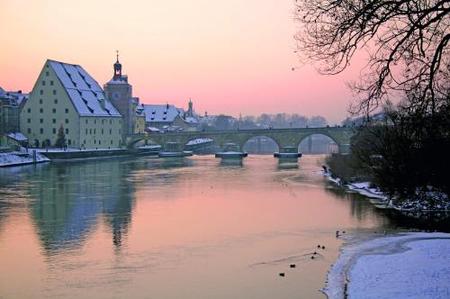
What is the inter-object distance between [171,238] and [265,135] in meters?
57.9

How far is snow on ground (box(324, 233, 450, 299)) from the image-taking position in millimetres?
10672

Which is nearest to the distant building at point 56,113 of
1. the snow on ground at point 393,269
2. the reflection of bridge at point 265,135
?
the reflection of bridge at point 265,135

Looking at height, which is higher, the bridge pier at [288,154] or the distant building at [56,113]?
the distant building at [56,113]

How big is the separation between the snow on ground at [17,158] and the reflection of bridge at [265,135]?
70.2ft

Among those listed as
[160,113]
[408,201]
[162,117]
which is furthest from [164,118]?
[408,201]

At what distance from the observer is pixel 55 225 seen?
1944cm

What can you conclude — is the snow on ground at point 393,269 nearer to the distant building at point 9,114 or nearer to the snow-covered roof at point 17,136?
the snow-covered roof at point 17,136

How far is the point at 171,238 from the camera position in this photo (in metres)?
17.3

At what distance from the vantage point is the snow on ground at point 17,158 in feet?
160

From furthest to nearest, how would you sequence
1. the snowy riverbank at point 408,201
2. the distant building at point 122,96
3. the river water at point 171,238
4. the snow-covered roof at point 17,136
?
the distant building at point 122,96 → the snow-covered roof at point 17,136 → the snowy riverbank at point 408,201 → the river water at point 171,238

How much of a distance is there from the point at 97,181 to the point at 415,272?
26.6m

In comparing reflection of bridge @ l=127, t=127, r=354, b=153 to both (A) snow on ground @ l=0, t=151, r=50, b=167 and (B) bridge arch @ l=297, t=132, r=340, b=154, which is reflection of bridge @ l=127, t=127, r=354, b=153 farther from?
(A) snow on ground @ l=0, t=151, r=50, b=167

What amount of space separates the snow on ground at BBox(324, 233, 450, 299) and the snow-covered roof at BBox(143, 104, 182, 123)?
89.6 m

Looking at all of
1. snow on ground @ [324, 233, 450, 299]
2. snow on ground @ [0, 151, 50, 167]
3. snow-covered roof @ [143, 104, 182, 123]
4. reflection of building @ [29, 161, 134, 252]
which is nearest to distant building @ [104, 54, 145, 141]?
snow on ground @ [0, 151, 50, 167]
